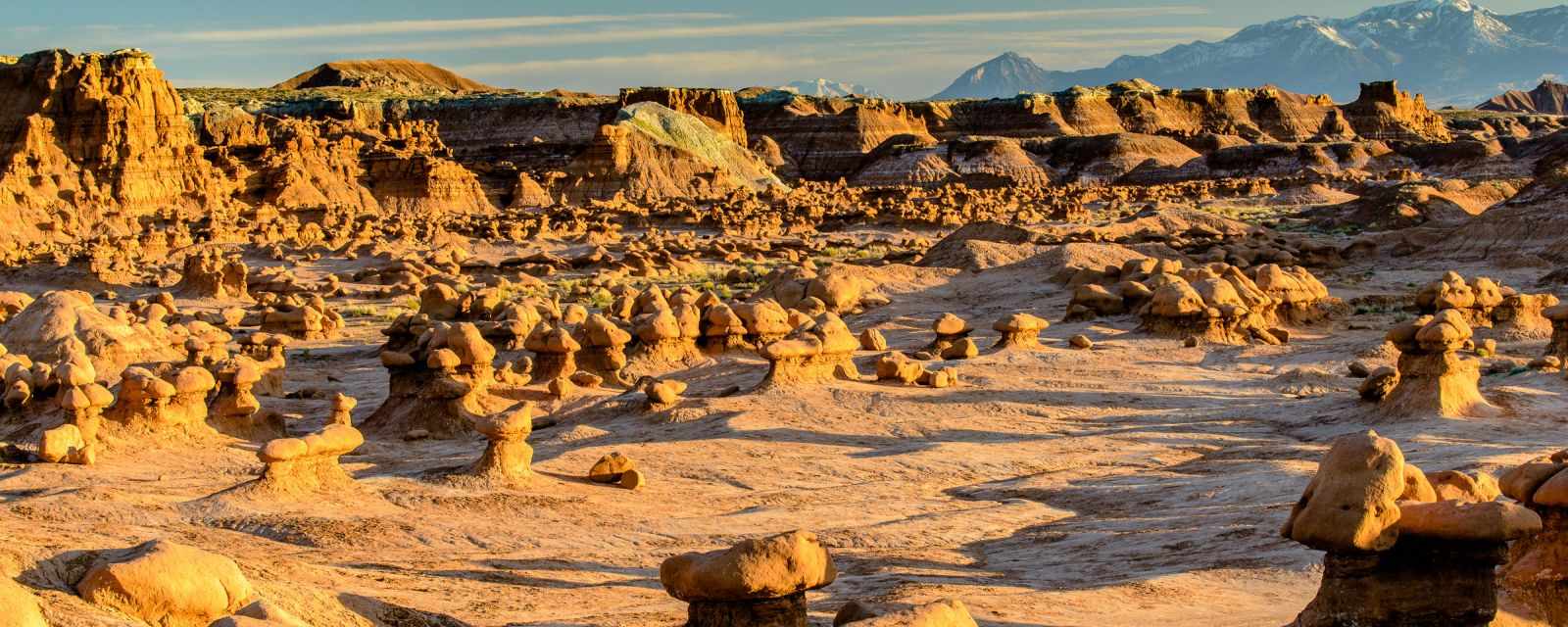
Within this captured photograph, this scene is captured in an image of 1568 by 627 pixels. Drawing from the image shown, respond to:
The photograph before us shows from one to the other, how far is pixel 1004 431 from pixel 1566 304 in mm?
6983

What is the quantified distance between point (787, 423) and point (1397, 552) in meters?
9.01

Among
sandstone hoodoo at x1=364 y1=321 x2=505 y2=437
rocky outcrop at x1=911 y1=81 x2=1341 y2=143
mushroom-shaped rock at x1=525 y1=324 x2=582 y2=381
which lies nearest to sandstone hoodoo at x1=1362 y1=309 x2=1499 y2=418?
mushroom-shaped rock at x1=525 y1=324 x2=582 y2=381

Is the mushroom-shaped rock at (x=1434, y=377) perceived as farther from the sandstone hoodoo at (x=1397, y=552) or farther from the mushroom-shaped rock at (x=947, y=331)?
the sandstone hoodoo at (x=1397, y=552)

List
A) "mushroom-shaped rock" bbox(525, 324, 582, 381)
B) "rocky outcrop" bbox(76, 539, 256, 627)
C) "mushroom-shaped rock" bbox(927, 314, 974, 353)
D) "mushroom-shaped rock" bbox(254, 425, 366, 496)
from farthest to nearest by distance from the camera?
1. "mushroom-shaped rock" bbox(927, 314, 974, 353)
2. "mushroom-shaped rock" bbox(525, 324, 582, 381)
3. "mushroom-shaped rock" bbox(254, 425, 366, 496)
4. "rocky outcrop" bbox(76, 539, 256, 627)

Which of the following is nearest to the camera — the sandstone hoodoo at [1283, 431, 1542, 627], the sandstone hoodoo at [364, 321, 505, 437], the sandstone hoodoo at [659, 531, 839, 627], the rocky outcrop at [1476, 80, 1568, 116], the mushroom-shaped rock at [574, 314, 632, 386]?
the sandstone hoodoo at [1283, 431, 1542, 627]

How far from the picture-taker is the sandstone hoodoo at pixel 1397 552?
7.49m

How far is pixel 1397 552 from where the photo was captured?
25.2ft

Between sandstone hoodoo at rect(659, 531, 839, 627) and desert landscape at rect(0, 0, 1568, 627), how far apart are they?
18mm

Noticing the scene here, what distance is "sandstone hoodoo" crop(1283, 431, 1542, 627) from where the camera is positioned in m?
7.49

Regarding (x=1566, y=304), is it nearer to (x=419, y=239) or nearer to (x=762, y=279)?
(x=762, y=279)

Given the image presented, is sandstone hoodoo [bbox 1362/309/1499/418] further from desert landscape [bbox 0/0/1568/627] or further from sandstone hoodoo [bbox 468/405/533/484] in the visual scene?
sandstone hoodoo [bbox 468/405/533/484]

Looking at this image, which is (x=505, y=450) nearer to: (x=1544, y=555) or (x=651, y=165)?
(x=1544, y=555)

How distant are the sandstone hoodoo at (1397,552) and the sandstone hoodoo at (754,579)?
2277 mm

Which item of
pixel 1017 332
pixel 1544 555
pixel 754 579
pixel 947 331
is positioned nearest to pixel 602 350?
pixel 947 331
